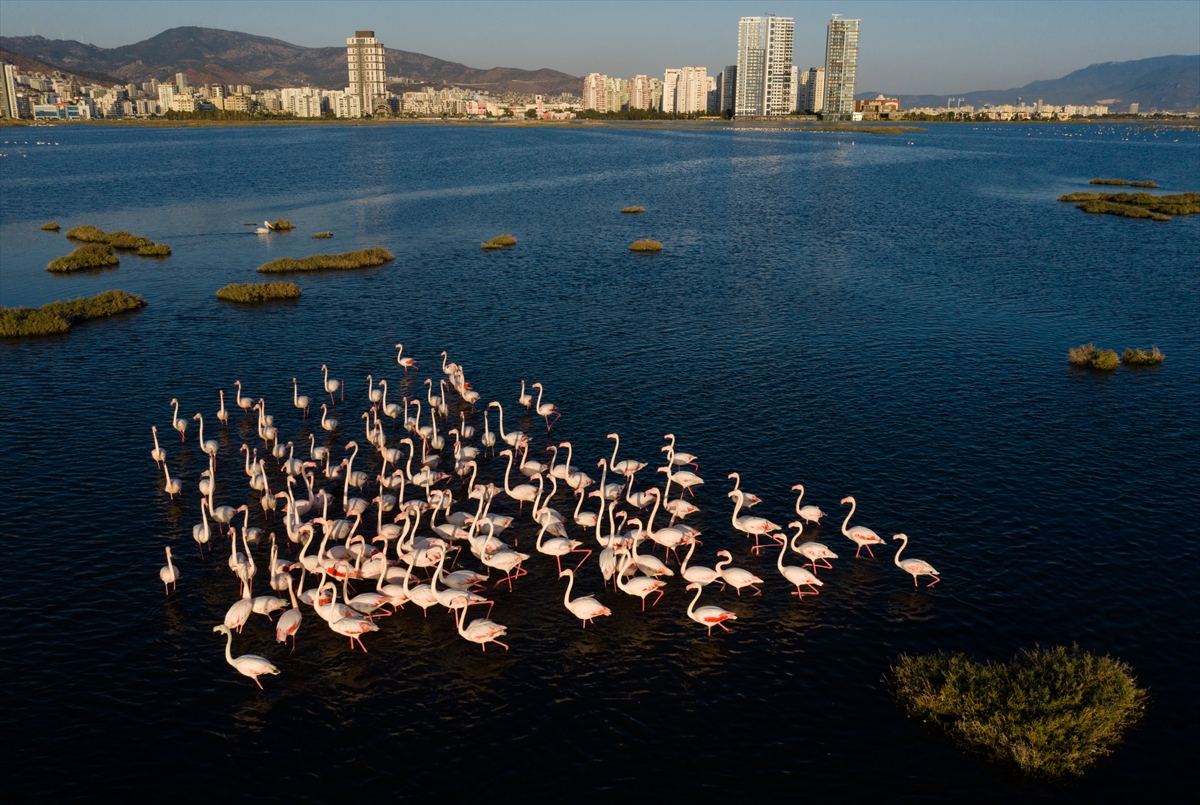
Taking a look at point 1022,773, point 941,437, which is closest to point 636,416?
point 941,437

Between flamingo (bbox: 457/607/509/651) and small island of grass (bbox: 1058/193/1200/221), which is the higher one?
small island of grass (bbox: 1058/193/1200/221)

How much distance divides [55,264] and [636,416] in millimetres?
58252

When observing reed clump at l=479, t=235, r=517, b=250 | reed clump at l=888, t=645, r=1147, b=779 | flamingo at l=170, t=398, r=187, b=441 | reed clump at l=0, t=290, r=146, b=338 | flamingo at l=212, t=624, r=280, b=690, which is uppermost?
reed clump at l=479, t=235, r=517, b=250

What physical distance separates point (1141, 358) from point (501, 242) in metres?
55.4

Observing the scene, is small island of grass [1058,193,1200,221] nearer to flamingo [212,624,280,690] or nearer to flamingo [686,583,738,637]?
flamingo [686,583,738,637]

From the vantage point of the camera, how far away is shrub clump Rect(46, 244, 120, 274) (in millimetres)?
69812

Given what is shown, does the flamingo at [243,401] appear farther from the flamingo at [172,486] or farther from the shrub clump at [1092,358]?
the shrub clump at [1092,358]

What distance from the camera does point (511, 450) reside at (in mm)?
33938

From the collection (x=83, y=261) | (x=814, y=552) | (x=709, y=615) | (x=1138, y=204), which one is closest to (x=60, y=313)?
(x=83, y=261)

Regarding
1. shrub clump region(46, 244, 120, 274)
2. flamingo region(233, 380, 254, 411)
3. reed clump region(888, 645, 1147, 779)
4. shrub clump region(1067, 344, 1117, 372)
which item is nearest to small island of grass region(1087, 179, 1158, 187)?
shrub clump region(1067, 344, 1117, 372)

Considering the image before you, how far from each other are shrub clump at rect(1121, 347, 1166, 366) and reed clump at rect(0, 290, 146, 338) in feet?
206

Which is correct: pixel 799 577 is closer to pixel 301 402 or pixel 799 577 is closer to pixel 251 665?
pixel 251 665

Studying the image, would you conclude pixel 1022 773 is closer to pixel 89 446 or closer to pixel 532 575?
pixel 532 575

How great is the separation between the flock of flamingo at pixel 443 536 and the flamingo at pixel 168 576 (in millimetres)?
67
